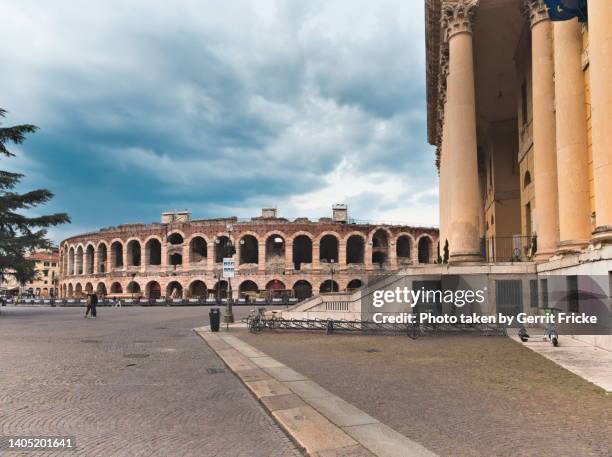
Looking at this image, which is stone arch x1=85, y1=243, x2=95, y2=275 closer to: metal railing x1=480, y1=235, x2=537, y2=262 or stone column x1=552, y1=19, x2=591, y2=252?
metal railing x1=480, y1=235, x2=537, y2=262

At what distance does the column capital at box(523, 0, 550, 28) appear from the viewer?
1817 cm

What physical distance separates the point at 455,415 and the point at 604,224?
849 centimetres

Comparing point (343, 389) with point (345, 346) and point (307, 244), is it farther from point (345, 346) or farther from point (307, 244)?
point (307, 244)

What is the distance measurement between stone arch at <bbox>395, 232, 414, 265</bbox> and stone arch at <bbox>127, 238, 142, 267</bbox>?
36041 millimetres

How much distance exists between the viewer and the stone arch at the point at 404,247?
6419 cm

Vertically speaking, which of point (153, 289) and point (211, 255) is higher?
point (211, 255)

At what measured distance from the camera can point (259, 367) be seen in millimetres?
10156

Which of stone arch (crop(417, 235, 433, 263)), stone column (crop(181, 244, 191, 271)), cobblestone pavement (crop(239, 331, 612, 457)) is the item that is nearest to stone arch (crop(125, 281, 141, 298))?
stone column (crop(181, 244, 191, 271))

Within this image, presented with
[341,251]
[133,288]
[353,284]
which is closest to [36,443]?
[341,251]

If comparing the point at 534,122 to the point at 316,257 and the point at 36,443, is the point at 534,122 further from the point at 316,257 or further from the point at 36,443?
the point at 316,257

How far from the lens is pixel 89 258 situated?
72188mm

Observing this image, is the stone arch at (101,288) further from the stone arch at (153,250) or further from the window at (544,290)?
the window at (544,290)

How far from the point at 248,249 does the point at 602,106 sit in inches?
2208

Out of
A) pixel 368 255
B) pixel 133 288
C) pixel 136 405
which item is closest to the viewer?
pixel 136 405
